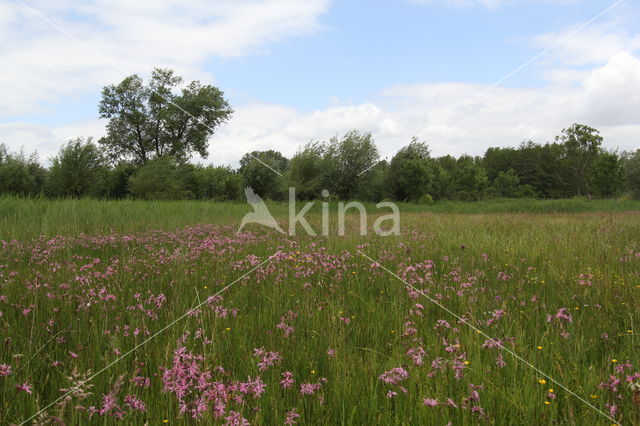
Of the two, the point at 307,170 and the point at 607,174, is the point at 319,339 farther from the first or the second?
the point at 607,174

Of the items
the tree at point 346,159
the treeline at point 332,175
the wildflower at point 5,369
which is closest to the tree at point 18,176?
the treeline at point 332,175

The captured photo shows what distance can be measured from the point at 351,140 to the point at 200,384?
14354mm

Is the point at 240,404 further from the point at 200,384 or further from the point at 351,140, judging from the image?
the point at 351,140

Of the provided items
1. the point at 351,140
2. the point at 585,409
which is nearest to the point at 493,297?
the point at 585,409

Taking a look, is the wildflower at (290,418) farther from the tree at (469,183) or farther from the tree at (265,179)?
the tree at (469,183)

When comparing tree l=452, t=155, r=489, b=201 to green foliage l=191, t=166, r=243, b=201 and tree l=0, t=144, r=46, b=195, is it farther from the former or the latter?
Result: tree l=0, t=144, r=46, b=195

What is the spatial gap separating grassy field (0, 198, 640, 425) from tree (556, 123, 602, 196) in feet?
133

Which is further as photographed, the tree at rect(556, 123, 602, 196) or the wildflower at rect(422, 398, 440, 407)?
the tree at rect(556, 123, 602, 196)

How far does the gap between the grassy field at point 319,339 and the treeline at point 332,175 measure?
210 inches

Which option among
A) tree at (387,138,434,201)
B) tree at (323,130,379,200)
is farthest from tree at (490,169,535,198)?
tree at (323,130,379,200)

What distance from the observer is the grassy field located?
75.2 inches

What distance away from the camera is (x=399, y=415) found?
6.25 ft

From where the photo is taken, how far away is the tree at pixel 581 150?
38.0m

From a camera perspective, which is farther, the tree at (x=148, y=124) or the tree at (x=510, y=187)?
the tree at (x=510, y=187)
